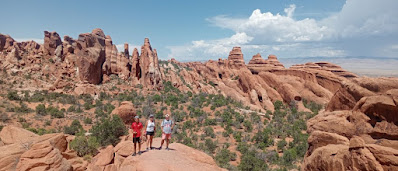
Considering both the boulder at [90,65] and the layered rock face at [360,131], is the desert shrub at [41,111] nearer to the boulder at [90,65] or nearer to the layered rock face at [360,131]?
the boulder at [90,65]

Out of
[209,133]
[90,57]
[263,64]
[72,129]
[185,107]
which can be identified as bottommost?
[209,133]

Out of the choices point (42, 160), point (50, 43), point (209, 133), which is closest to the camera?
point (42, 160)

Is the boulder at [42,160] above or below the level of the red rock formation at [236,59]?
below

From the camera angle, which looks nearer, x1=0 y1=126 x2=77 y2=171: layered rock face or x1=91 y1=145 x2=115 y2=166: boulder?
x1=0 y1=126 x2=77 y2=171: layered rock face

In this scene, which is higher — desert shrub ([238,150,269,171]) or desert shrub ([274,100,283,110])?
desert shrub ([274,100,283,110])

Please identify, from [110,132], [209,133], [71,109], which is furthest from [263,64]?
[110,132]

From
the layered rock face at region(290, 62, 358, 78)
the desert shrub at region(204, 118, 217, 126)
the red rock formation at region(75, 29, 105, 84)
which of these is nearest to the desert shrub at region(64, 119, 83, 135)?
the desert shrub at region(204, 118, 217, 126)

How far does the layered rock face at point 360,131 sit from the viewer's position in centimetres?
677

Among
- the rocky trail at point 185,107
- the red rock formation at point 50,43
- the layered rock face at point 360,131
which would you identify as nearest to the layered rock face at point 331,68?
the rocky trail at point 185,107

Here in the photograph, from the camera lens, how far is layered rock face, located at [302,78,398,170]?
6.77m

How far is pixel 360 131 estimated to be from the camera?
10.1 m

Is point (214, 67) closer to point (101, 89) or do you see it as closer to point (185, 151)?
point (101, 89)

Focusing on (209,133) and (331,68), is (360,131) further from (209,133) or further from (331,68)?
(331,68)

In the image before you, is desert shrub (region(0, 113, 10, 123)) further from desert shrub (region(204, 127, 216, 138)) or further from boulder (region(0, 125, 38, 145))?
desert shrub (region(204, 127, 216, 138))
